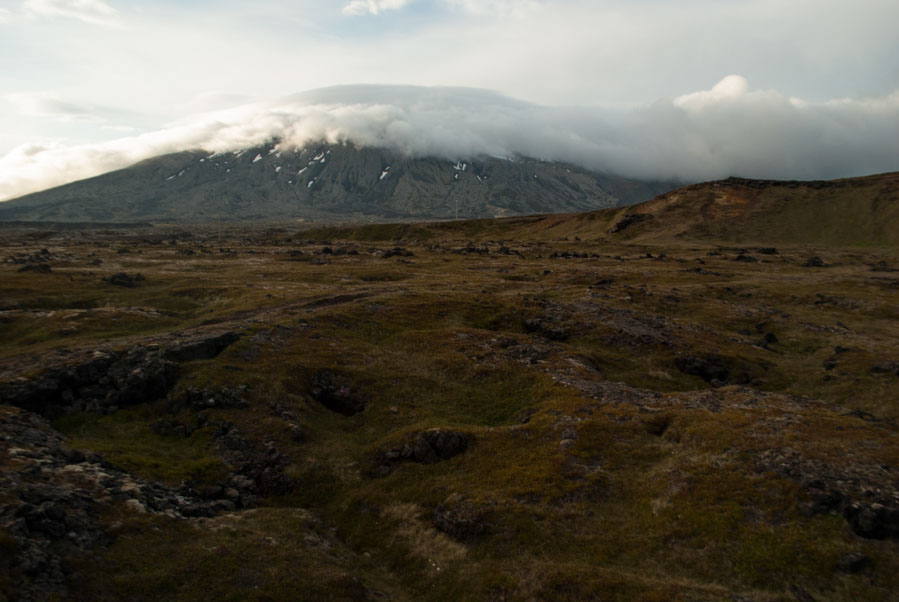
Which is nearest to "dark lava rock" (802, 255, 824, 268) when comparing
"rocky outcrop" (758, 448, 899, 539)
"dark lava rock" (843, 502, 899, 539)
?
"rocky outcrop" (758, 448, 899, 539)

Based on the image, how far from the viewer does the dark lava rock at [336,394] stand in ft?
153

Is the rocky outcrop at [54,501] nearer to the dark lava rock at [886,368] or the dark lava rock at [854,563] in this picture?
the dark lava rock at [854,563]

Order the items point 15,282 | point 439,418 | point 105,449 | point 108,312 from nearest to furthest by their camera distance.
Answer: point 105,449
point 439,418
point 108,312
point 15,282

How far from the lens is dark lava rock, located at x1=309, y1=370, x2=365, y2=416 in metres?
46.5

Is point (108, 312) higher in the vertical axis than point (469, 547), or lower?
higher

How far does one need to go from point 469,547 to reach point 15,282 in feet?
348

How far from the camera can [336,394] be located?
4747 cm

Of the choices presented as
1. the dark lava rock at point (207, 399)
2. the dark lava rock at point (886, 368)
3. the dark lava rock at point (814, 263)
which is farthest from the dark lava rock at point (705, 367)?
the dark lava rock at point (814, 263)

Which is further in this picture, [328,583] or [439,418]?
[439,418]

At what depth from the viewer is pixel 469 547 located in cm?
2769

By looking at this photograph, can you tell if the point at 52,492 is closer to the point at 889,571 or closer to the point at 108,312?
the point at 889,571

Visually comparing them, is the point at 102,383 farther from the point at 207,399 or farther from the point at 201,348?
the point at 207,399

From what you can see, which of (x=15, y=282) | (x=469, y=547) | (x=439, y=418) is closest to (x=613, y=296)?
(x=439, y=418)

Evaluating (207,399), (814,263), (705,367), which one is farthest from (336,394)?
(814,263)
